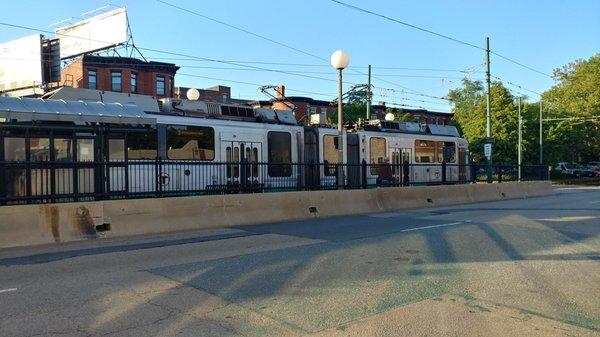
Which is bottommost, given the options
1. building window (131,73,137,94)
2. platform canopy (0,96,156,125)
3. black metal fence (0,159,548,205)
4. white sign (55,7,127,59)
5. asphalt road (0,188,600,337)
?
asphalt road (0,188,600,337)

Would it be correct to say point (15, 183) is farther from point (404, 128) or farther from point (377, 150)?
point (404, 128)

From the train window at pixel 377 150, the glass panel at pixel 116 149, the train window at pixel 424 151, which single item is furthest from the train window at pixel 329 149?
the glass panel at pixel 116 149

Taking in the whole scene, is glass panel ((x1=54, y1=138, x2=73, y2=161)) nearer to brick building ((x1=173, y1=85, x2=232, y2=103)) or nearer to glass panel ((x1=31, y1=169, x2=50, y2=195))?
glass panel ((x1=31, y1=169, x2=50, y2=195))

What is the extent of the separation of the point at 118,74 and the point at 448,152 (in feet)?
122

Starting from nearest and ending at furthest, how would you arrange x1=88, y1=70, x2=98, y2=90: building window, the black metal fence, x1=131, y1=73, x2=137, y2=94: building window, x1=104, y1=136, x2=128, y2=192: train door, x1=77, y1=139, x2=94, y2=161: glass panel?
the black metal fence → x1=104, y1=136, x2=128, y2=192: train door → x1=77, y1=139, x2=94, y2=161: glass panel → x1=88, y1=70, x2=98, y2=90: building window → x1=131, y1=73, x2=137, y2=94: building window

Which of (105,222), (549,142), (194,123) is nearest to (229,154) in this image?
(194,123)

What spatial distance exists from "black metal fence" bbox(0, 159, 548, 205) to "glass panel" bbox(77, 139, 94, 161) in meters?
0.66

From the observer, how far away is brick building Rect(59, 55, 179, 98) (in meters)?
51.2

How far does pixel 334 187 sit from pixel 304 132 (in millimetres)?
4692

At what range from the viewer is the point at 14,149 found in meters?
11.8

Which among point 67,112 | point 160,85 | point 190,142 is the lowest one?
point 190,142

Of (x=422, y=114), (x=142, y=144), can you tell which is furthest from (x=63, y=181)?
(x=422, y=114)

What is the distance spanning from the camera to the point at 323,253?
8883mm

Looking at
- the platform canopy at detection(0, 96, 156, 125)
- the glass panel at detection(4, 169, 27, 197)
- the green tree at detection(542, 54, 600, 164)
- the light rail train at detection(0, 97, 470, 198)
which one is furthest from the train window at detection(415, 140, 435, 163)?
the green tree at detection(542, 54, 600, 164)
